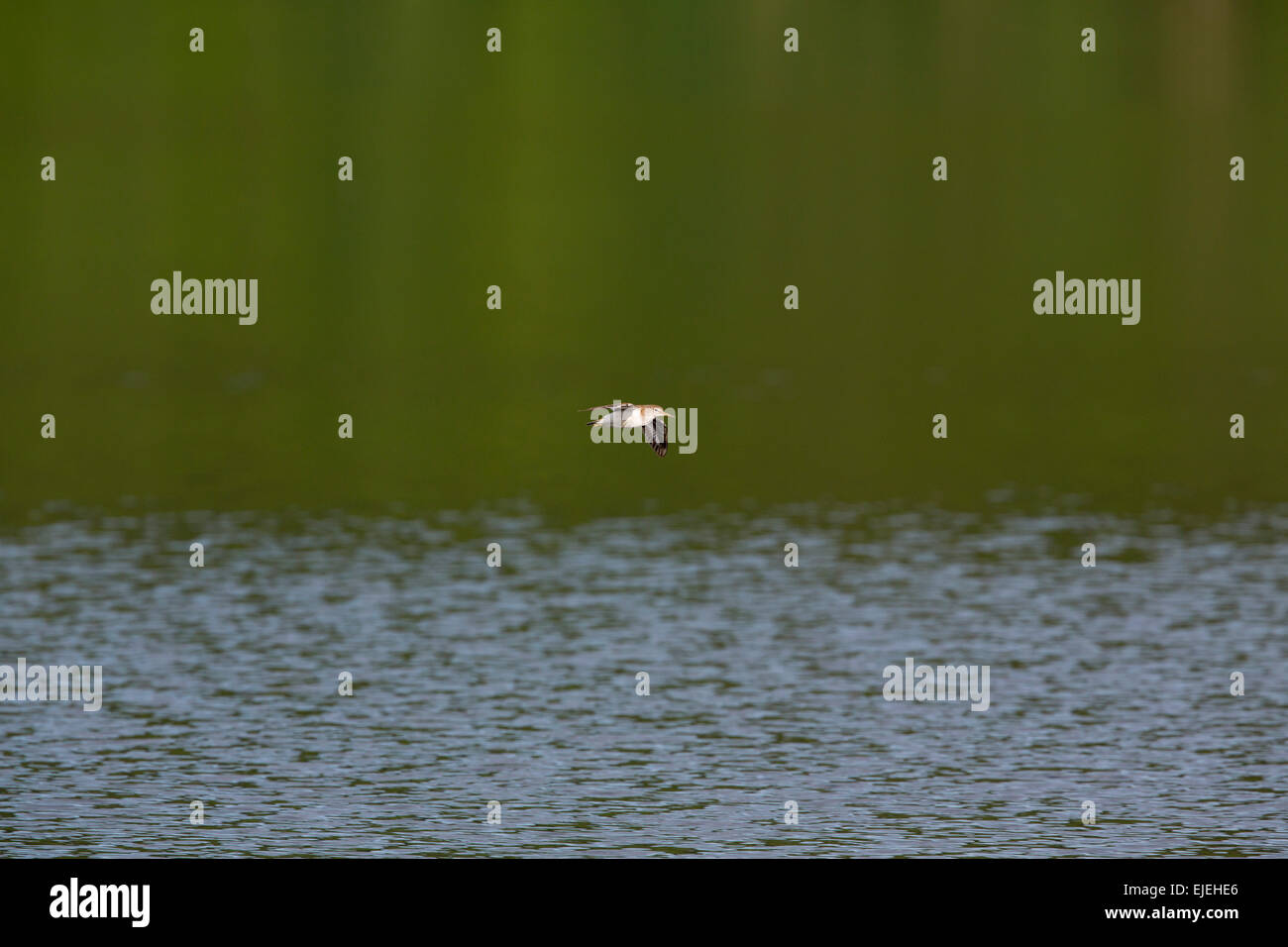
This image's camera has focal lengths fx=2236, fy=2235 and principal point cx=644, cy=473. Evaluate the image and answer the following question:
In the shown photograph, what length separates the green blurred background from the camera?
6550 centimetres

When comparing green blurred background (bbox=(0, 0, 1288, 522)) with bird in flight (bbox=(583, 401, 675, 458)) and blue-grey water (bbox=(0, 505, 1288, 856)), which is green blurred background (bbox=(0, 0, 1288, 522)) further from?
bird in flight (bbox=(583, 401, 675, 458))

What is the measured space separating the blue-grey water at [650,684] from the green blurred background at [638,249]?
436cm

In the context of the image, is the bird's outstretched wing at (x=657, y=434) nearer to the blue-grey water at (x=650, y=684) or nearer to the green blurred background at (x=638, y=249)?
the blue-grey water at (x=650, y=684)

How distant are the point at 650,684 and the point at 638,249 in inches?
1987

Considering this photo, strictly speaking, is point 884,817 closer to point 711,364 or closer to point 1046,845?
point 1046,845

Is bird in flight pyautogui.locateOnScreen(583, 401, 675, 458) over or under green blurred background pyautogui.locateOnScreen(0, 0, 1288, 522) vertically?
under

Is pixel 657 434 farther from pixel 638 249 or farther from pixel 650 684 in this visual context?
pixel 638 249

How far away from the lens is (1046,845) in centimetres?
3544

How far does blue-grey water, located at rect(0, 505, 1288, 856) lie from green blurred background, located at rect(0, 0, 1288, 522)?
436cm

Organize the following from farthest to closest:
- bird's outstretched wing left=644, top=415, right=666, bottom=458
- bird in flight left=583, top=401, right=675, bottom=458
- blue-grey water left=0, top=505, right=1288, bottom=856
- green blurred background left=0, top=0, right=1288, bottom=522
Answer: green blurred background left=0, top=0, right=1288, bottom=522
blue-grey water left=0, top=505, right=1288, bottom=856
bird's outstretched wing left=644, top=415, right=666, bottom=458
bird in flight left=583, top=401, right=675, bottom=458

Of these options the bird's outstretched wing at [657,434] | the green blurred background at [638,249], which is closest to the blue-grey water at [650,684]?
the green blurred background at [638,249]

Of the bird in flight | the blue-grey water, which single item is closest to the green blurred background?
the blue-grey water
